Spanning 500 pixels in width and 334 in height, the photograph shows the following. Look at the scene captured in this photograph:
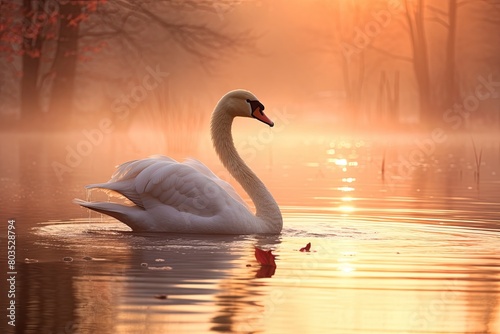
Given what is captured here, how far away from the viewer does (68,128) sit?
35531mm

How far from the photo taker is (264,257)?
308 inches

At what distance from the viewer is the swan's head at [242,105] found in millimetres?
11000

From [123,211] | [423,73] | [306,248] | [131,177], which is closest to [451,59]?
[423,73]

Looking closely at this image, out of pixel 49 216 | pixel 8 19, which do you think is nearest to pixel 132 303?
pixel 49 216

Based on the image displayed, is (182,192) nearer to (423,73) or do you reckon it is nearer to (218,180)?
(218,180)

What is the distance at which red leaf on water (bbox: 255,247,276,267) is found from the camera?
7793 millimetres

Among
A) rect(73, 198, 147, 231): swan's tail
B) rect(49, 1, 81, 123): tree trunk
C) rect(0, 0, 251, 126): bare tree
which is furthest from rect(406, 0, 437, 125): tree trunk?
rect(73, 198, 147, 231): swan's tail

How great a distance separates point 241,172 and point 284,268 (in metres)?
3.18

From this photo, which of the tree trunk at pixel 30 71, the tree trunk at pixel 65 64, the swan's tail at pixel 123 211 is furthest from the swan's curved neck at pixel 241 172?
the tree trunk at pixel 30 71

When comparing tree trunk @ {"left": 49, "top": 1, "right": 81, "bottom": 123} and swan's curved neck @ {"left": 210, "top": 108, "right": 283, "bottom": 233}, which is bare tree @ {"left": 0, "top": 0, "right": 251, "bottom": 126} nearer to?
tree trunk @ {"left": 49, "top": 1, "right": 81, "bottom": 123}

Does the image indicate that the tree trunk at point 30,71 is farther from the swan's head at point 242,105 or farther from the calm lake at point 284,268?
the swan's head at point 242,105

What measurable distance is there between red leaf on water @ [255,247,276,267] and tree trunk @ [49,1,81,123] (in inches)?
931

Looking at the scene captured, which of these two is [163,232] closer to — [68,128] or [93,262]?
[93,262]

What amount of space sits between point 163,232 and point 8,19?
22.5 meters
